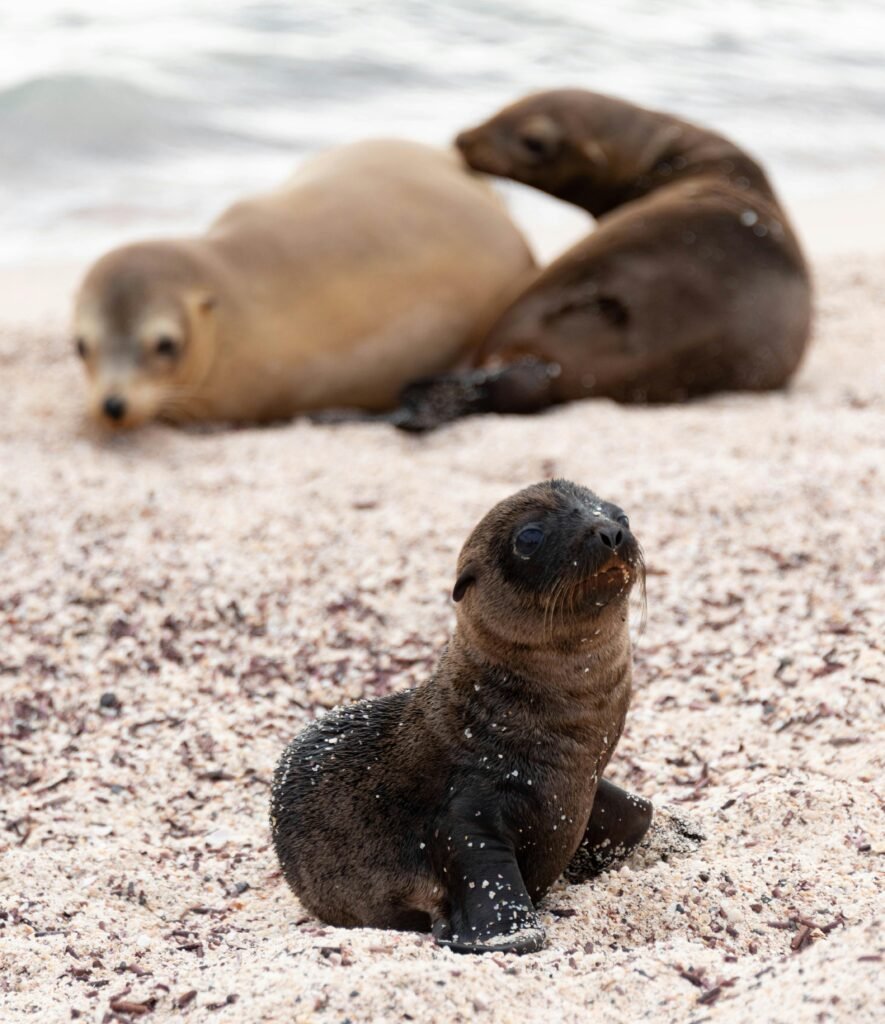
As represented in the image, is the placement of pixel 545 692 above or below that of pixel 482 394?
above

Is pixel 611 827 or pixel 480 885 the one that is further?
pixel 611 827

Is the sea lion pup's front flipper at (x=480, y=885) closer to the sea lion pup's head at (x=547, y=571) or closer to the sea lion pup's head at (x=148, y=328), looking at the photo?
the sea lion pup's head at (x=547, y=571)

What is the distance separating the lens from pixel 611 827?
2.94 meters

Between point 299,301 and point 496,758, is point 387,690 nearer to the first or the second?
point 496,758

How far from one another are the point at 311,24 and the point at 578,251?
37.6 feet

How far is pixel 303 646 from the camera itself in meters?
4.01

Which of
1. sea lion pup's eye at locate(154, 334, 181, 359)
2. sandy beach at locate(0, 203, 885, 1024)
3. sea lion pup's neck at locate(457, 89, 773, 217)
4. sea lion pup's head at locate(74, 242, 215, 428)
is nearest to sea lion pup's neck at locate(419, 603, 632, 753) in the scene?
sandy beach at locate(0, 203, 885, 1024)

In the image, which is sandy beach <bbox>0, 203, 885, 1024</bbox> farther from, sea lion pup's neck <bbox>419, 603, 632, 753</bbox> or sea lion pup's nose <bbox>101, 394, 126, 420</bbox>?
sea lion pup's neck <bbox>419, 603, 632, 753</bbox>

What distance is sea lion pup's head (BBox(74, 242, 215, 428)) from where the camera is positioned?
6.20m

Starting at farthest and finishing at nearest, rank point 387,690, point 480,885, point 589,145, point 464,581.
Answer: point 589,145
point 387,690
point 464,581
point 480,885

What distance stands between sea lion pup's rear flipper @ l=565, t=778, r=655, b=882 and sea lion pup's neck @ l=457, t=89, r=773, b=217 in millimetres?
4711

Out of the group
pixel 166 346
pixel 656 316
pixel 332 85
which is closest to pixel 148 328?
pixel 166 346

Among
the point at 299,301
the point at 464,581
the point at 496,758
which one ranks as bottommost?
the point at 299,301

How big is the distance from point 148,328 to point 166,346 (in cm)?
10
